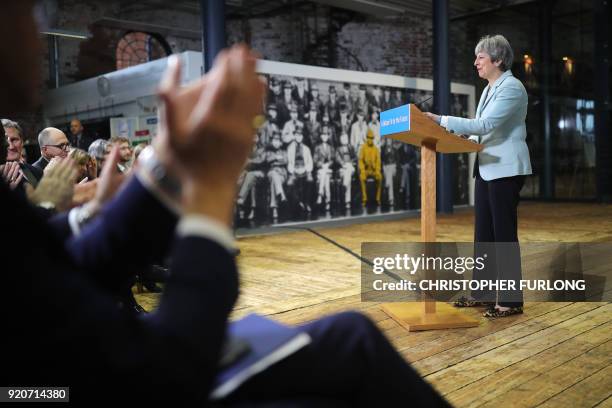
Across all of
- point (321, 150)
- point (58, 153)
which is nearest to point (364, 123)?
point (321, 150)

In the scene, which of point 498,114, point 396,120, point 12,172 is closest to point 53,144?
point 12,172

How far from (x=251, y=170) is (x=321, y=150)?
1.50m

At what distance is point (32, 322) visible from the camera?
0.63 m

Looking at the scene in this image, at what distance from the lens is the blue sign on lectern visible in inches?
104

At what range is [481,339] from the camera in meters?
2.75

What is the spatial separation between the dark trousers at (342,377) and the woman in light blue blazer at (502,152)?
2.35 metres

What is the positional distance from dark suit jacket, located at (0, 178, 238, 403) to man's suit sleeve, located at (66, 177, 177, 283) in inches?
6.6

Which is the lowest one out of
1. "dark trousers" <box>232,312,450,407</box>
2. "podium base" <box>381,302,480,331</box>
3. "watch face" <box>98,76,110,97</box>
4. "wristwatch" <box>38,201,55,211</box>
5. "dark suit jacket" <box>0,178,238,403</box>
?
"podium base" <box>381,302,480,331</box>

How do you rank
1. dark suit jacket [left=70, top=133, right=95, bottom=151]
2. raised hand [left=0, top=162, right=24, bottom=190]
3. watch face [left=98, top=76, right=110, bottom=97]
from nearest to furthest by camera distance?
1. raised hand [left=0, top=162, right=24, bottom=190]
2. dark suit jacket [left=70, top=133, right=95, bottom=151]
3. watch face [left=98, top=76, right=110, bottom=97]

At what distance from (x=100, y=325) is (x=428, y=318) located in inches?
101

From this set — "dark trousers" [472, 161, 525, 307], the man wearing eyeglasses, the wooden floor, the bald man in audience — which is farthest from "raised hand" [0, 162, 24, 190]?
Answer: the bald man in audience

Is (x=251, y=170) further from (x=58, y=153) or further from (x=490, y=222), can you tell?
(x=490, y=222)

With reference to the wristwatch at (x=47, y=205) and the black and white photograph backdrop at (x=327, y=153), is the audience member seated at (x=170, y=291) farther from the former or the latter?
the black and white photograph backdrop at (x=327, y=153)

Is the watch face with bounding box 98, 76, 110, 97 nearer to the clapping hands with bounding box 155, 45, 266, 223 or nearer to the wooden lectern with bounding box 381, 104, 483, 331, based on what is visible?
the wooden lectern with bounding box 381, 104, 483, 331
